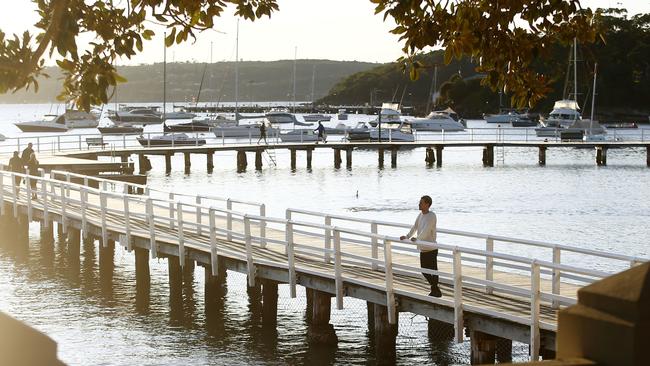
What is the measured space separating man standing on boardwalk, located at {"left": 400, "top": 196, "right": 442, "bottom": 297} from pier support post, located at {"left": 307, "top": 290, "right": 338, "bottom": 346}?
13.5 feet

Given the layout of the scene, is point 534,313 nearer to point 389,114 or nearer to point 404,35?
point 404,35

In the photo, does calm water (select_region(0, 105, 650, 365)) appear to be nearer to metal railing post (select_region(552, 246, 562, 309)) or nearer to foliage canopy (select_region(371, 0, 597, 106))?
metal railing post (select_region(552, 246, 562, 309))

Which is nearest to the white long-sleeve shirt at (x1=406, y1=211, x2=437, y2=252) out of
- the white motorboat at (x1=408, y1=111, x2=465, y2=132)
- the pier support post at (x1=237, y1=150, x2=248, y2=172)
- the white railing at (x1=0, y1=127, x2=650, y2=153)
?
the white railing at (x1=0, y1=127, x2=650, y2=153)

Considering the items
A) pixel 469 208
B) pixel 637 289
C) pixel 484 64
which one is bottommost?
pixel 469 208

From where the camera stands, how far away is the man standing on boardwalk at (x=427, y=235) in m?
17.4

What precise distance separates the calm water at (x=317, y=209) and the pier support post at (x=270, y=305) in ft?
0.94

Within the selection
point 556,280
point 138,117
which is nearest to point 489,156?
point 556,280

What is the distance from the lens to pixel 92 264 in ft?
121

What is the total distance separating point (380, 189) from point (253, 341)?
156ft

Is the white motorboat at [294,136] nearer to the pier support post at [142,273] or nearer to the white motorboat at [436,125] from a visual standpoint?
the white motorboat at [436,125]

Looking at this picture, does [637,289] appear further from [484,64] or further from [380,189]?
[380,189]

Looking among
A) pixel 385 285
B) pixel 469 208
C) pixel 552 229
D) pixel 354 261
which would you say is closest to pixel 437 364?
pixel 354 261

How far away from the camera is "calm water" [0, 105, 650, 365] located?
24078 mm

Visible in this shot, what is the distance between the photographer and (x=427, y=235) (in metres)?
17.4
